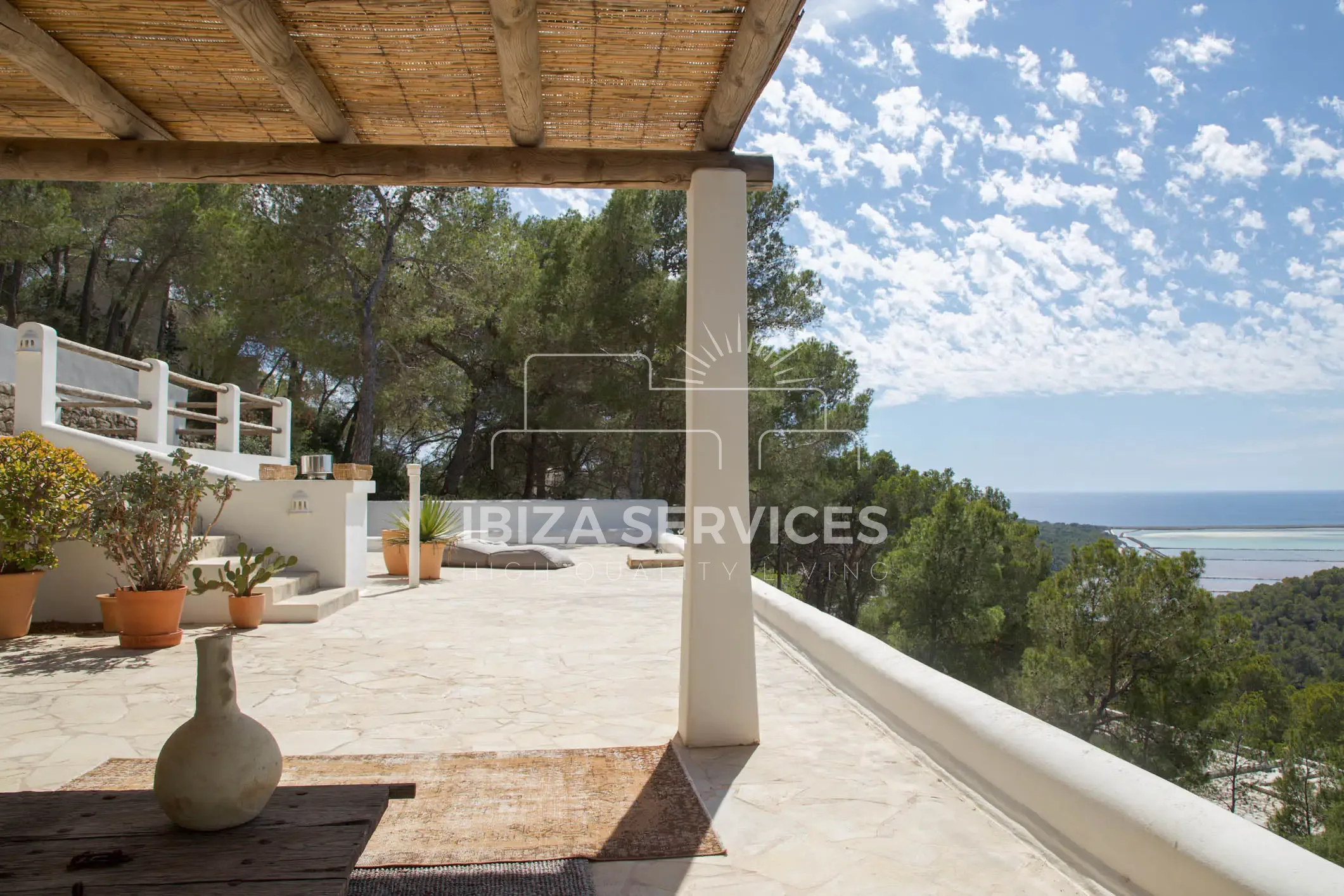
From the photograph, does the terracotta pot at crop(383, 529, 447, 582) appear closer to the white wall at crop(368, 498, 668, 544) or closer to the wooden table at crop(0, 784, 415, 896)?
the white wall at crop(368, 498, 668, 544)

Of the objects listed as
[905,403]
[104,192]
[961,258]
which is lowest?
[905,403]

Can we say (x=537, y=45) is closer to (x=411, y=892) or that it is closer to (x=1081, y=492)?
(x=411, y=892)

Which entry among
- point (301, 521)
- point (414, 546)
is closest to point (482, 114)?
point (301, 521)

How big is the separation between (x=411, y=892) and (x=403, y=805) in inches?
25.7

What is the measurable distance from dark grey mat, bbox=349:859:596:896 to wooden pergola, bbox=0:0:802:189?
7.68 feet

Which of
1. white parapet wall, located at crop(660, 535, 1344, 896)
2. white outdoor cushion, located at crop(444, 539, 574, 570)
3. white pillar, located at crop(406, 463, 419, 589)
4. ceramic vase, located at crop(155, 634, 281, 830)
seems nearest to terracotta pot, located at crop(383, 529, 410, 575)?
white pillar, located at crop(406, 463, 419, 589)

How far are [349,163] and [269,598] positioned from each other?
3980 mm

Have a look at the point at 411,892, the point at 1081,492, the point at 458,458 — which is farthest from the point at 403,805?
the point at 1081,492

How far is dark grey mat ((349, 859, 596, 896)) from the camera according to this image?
7.17 feet

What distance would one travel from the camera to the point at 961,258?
38.8 metres

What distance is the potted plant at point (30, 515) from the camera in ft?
17.3

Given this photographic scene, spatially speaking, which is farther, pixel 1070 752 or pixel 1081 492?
pixel 1081 492

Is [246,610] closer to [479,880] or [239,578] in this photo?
[239,578]

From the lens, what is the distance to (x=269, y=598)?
6.24 metres
